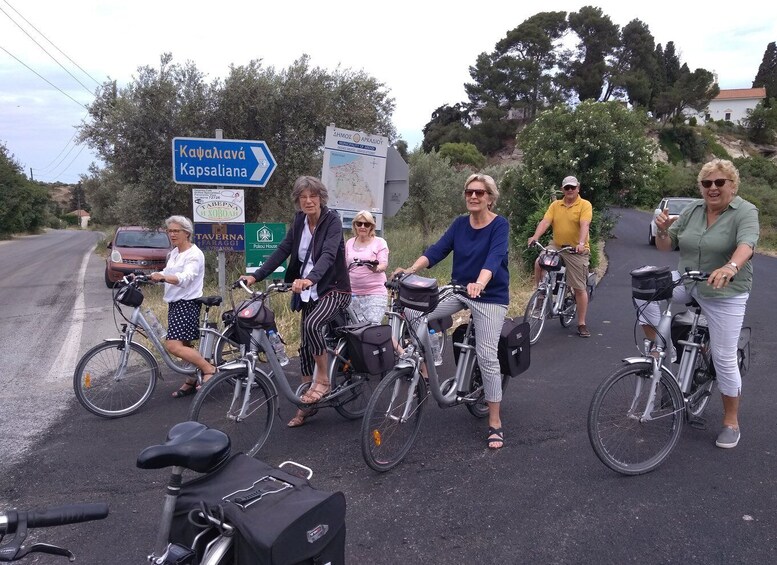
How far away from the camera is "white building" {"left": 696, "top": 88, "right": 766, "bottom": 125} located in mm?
81000

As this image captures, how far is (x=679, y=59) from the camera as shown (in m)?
71.8

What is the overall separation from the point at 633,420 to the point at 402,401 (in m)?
1.51

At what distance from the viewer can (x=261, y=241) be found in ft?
25.1

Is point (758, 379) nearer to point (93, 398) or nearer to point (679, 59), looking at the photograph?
point (93, 398)

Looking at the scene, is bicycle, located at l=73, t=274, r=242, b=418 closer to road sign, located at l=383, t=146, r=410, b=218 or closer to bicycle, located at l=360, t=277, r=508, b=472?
bicycle, located at l=360, t=277, r=508, b=472

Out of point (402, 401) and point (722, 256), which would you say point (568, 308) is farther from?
point (402, 401)

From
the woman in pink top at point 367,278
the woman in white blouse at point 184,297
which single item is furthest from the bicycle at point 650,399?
the woman in white blouse at point 184,297

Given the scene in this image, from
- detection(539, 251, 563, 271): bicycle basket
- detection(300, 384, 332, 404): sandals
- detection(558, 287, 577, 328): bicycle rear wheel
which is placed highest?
detection(539, 251, 563, 271): bicycle basket

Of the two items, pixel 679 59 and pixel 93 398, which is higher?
pixel 679 59

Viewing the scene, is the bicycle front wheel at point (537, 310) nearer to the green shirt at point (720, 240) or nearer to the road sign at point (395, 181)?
the road sign at point (395, 181)

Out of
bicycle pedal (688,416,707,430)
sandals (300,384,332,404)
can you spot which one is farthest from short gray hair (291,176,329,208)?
bicycle pedal (688,416,707,430)

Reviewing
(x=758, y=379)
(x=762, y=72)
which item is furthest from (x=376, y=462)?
(x=762, y=72)

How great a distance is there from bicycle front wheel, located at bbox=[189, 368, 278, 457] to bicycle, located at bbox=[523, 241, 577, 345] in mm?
3970

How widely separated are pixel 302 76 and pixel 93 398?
11.0 metres
